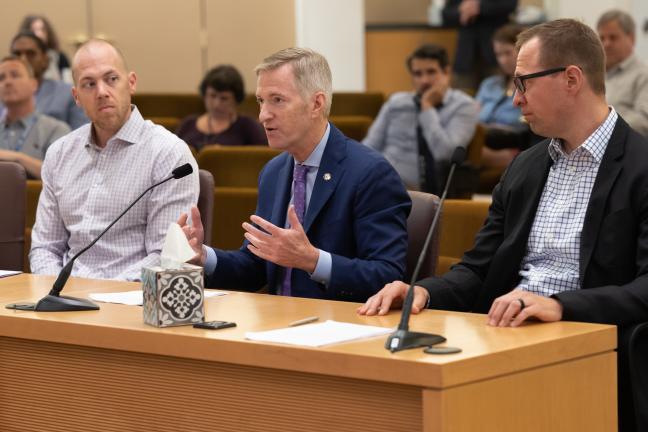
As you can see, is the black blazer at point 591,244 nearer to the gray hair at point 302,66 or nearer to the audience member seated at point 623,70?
the gray hair at point 302,66

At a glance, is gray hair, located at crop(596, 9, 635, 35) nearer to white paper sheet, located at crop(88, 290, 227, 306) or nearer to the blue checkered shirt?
the blue checkered shirt

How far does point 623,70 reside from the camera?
569cm

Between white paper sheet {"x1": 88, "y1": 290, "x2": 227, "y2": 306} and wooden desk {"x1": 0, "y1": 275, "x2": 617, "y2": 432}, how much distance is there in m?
0.06

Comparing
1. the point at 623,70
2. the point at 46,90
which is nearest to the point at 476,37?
the point at 623,70

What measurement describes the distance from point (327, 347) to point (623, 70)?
13.5 ft

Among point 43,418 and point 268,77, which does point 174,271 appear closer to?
point 43,418

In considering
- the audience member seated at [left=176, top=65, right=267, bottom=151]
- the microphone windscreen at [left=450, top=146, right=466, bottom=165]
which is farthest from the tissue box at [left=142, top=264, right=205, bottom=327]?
the audience member seated at [left=176, top=65, right=267, bottom=151]

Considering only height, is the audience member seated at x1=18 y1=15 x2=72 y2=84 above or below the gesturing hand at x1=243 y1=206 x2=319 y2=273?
above

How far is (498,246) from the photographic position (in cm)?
281

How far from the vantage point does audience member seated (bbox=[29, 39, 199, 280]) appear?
3.34m

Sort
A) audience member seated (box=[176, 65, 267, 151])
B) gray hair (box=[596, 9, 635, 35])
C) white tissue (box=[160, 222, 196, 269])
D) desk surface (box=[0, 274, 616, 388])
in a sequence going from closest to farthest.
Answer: desk surface (box=[0, 274, 616, 388]) < white tissue (box=[160, 222, 196, 269]) < gray hair (box=[596, 9, 635, 35]) < audience member seated (box=[176, 65, 267, 151])

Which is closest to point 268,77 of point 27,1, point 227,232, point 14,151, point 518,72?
point 518,72

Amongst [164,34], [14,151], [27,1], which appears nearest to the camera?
[14,151]

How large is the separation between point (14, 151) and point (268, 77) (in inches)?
110
